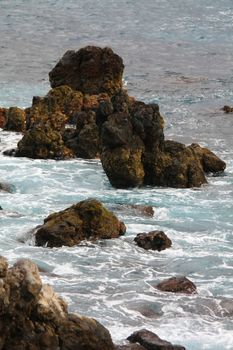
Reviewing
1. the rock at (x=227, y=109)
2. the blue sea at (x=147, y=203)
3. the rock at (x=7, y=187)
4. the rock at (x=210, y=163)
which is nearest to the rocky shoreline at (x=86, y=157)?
the rock at (x=210, y=163)

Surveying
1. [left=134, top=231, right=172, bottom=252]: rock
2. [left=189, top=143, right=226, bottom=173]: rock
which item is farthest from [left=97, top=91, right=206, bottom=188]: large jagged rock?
[left=134, top=231, right=172, bottom=252]: rock

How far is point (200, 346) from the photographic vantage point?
17156 mm

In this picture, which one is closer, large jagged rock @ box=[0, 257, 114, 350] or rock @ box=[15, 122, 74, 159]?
large jagged rock @ box=[0, 257, 114, 350]

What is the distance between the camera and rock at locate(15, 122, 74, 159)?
35.1m

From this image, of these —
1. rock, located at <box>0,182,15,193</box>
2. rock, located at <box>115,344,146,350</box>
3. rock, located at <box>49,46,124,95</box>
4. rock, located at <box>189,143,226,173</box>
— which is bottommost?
rock, located at <box>0,182,15,193</box>

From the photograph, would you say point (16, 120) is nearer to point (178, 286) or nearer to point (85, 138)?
point (85, 138)

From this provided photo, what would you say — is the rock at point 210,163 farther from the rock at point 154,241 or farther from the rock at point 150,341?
the rock at point 150,341

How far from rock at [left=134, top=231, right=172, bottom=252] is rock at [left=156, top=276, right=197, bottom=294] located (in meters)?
3.01

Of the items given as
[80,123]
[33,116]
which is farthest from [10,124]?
[80,123]

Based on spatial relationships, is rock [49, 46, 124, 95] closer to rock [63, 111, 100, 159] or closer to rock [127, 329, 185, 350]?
rock [63, 111, 100, 159]

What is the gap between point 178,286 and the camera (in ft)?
67.7

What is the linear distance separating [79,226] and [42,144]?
1178 centimetres

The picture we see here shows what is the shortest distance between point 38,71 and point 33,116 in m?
21.1

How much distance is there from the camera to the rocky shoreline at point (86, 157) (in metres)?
14.7
